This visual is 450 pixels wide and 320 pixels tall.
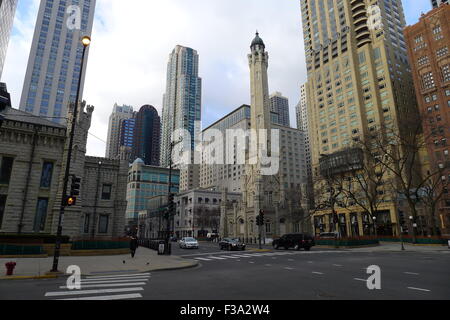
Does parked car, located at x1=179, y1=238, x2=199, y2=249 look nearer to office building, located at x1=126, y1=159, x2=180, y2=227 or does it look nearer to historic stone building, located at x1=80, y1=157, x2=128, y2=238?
historic stone building, located at x1=80, y1=157, x2=128, y2=238

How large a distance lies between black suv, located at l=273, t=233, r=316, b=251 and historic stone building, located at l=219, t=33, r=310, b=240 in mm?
27869

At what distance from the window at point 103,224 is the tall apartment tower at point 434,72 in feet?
236

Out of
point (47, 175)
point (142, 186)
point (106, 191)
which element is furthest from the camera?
point (142, 186)

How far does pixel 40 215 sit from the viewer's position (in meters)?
29.6

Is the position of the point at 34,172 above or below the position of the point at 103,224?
above

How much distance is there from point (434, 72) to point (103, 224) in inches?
3464

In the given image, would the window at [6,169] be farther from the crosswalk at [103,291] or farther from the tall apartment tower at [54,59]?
the tall apartment tower at [54,59]

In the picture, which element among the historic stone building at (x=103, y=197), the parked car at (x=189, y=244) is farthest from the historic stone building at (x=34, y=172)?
the parked car at (x=189, y=244)

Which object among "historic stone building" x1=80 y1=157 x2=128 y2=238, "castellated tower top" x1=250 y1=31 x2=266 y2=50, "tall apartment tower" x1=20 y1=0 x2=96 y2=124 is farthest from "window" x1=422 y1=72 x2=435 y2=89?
"tall apartment tower" x1=20 y1=0 x2=96 y2=124
